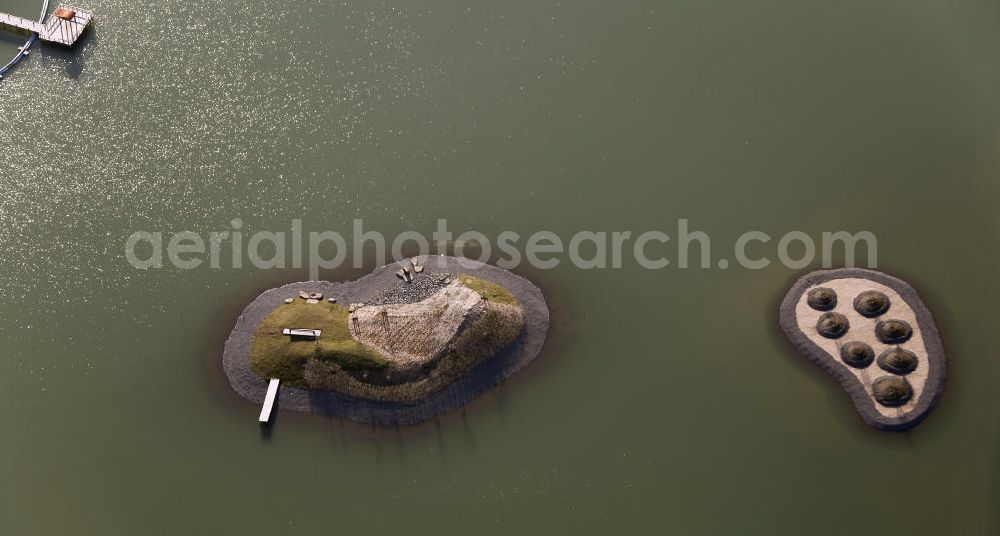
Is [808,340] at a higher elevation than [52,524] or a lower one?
higher

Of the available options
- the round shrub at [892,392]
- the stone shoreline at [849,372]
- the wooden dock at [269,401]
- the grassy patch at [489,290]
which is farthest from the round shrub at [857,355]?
the wooden dock at [269,401]

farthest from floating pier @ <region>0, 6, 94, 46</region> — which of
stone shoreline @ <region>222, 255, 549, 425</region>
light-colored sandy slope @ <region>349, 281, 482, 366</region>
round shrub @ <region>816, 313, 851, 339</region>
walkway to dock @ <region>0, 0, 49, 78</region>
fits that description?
round shrub @ <region>816, 313, 851, 339</region>

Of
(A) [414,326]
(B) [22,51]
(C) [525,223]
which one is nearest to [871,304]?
(C) [525,223]

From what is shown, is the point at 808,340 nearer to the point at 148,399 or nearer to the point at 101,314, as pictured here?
Answer: the point at 148,399

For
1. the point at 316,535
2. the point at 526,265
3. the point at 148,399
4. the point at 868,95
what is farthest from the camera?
the point at 868,95

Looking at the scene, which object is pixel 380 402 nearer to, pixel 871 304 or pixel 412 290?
pixel 412 290

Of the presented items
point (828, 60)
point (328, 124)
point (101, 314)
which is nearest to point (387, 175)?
point (328, 124)
